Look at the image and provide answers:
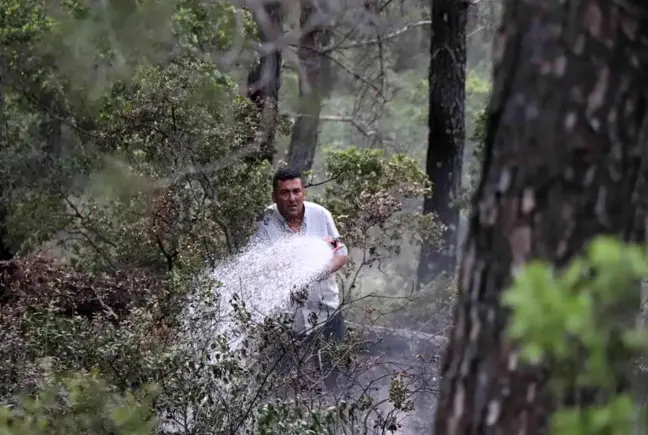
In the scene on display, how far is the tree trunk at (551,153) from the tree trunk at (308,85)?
938cm

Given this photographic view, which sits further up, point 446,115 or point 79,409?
point 446,115

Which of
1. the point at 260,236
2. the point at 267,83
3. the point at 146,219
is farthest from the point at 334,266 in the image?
the point at 267,83

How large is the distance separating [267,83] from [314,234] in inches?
128

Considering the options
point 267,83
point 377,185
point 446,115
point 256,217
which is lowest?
point 256,217

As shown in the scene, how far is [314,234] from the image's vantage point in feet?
18.6

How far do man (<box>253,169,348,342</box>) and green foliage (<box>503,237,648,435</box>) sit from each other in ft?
13.1

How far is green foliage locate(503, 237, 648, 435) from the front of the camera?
1.12 metres

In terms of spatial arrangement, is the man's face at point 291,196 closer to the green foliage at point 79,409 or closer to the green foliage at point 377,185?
the green foliage at point 377,185

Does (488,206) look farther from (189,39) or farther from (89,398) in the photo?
(189,39)

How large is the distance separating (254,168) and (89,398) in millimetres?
3355

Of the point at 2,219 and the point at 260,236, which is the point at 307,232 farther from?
the point at 2,219

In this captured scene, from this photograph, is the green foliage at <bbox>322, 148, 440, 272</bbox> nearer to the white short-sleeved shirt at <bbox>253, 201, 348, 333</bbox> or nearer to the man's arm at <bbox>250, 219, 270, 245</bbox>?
the white short-sleeved shirt at <bbox>253, 201, 348, 333</bbox>

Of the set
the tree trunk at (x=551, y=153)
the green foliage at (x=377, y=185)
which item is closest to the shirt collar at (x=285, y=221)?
the green foliage at (x=377, y=185)

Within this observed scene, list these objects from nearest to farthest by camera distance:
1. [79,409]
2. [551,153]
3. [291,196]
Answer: [551,153]
[79,409]
[291,196]
